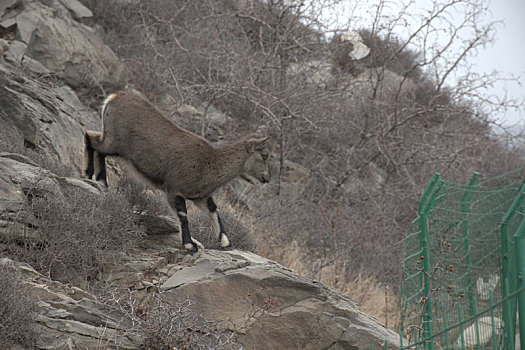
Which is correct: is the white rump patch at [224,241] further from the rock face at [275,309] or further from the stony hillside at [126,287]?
the rock face at [275,309]

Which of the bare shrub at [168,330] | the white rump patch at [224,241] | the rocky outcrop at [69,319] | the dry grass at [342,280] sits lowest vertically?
the dry grass at [342,280]

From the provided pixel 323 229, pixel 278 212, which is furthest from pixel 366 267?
pixel 278 212

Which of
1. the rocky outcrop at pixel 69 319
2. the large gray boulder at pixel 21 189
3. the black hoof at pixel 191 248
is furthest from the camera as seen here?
the black hoof at pixel 191 248

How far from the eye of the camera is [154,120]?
27.3 feet

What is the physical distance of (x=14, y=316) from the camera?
14.7ft

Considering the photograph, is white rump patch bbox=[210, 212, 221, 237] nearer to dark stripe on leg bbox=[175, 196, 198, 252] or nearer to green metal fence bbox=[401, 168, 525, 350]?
dark stripe on leg bbox=[175, 196, 198, 252]

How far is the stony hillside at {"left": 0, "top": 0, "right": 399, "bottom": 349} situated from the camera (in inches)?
197

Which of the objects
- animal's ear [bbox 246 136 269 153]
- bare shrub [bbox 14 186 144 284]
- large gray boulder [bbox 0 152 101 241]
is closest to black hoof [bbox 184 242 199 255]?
bare shrub [bbox 14 186 144 284]

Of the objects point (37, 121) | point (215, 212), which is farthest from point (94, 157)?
point (215, 212)

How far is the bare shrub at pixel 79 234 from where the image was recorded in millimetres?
6152

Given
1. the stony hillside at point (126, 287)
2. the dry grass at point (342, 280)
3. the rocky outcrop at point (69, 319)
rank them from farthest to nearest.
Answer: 1. the dry grass at point (342, 280)
2. the stony hillside at point (126, 287)
3. the rocky outcrop at point (69, 319)

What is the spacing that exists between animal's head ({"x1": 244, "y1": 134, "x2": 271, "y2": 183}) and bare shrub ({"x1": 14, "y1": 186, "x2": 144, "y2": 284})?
1.80 meters

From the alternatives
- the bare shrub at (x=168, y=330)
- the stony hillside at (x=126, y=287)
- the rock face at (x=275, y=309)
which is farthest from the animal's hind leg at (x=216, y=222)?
the bare shrub at (x=168, y=330)

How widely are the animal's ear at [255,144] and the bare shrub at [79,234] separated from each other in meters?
1.88
